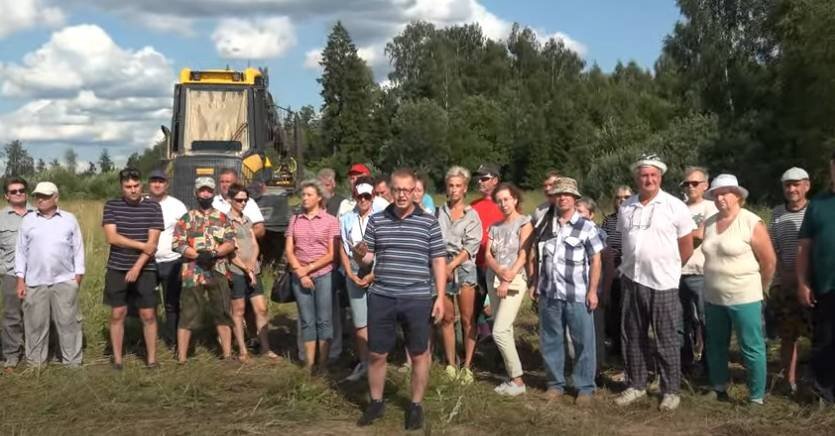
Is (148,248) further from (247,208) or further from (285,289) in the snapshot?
(285,289)

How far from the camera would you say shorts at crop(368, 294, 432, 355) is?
5.34 m

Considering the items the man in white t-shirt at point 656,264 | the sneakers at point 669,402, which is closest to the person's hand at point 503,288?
the man in white t-shirt at point 656,264

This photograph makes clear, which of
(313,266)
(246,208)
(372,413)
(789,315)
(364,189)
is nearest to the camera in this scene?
(372,413)

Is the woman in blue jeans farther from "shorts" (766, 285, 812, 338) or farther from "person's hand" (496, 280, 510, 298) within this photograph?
"shorts" (766, 285, 812, 338)

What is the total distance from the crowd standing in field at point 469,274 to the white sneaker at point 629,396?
1 centimetres

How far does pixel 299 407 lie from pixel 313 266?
122 centimetres

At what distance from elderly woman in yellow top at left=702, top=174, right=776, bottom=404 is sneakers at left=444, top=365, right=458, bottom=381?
6.32ft

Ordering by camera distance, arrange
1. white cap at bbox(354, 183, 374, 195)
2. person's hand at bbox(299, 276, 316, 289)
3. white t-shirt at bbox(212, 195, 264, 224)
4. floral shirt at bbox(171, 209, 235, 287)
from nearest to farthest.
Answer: white cap at bbox(354, 183, 374, 195) < person's hand at bbox(299, 276, 316, 289) < floral shirt at bbox(171, 209, 235, 287) < white t-shirt at bbox(212, 195, 264, 224)

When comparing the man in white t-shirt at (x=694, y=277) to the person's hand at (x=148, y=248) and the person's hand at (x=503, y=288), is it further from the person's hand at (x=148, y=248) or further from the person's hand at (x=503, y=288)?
the person's hand at (x=148, y=248)

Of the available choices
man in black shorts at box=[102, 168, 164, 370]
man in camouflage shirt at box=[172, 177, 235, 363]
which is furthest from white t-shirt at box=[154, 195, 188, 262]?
man in camouflage shirt at box=[172, 177, 235, 363]

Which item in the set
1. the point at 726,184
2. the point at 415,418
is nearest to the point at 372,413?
the point at 415,418

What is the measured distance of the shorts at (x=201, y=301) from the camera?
6.88 m

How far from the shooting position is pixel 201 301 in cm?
692

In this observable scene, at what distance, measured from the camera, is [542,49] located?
2574 inches
